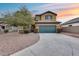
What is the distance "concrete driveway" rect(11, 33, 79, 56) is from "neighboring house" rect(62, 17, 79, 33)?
0.16 m

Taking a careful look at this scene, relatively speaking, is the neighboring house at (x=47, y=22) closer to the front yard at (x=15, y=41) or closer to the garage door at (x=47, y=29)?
the garage door at (x=47, y=29)

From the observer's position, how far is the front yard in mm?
3352

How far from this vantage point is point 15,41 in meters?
3.48

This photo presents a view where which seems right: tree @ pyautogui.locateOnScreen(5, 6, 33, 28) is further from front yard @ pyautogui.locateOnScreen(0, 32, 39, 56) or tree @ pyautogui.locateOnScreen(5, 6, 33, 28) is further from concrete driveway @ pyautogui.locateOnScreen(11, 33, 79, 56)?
concrete driveway @ pyautogui.locateOnScreen(11, 33, 79, 56)

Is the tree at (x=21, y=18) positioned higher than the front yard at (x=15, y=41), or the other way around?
the tree at (x=21, y=18)

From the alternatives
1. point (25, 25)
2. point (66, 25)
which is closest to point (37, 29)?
point (25, 25)

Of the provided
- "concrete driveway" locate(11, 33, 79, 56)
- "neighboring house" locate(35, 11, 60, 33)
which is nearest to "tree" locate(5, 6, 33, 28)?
"neighboring house" locate(35, 11, 60, 33)

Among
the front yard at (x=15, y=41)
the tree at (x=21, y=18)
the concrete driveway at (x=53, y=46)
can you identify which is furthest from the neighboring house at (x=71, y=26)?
the tree at (x=21, y=18)

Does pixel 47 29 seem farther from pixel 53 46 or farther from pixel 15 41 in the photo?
pixel 15 41

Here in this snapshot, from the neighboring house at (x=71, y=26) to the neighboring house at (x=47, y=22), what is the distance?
197 millimetres

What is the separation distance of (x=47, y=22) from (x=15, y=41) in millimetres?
852

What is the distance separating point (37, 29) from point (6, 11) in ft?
2.70

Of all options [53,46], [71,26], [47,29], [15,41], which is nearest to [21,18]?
[15,41]

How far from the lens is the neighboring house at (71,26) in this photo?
3480mm
